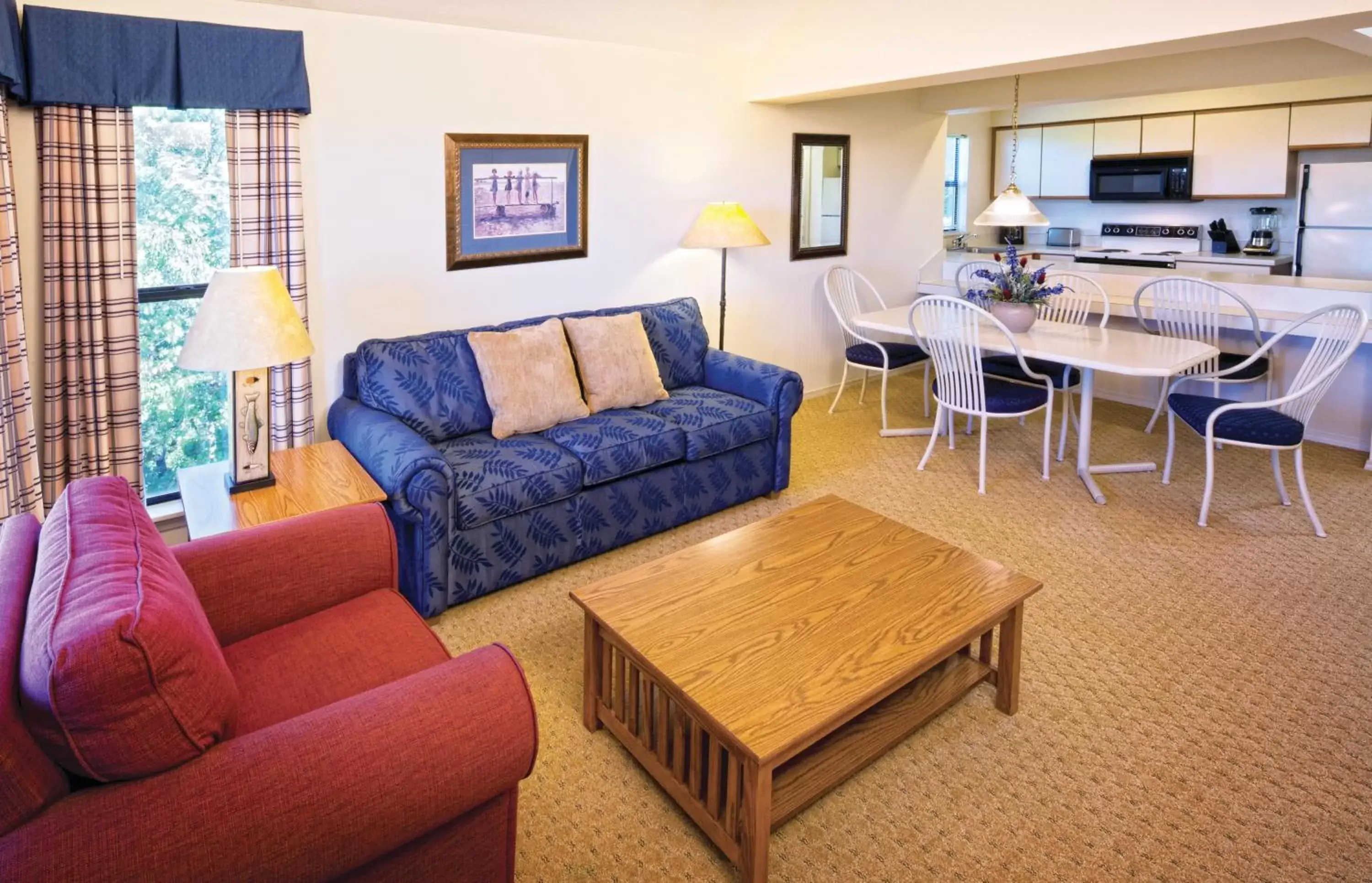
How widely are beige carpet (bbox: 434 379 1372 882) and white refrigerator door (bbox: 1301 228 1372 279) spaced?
2.71 m

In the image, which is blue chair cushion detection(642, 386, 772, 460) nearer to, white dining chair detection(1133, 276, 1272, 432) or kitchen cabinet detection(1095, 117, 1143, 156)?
white dining chair detection(1133, 276, 1272, 432)

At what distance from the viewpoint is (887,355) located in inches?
207

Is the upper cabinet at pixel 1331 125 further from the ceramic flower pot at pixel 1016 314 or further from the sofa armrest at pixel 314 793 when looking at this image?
the sofa armrest at pixel 314 793

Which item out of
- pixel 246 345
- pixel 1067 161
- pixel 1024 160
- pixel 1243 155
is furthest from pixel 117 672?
pixel 1024 160

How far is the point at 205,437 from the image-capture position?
354 cm

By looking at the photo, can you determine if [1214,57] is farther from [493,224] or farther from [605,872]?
[605,872]

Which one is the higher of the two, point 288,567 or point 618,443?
point 618,443

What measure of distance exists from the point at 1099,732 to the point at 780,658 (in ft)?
3.29

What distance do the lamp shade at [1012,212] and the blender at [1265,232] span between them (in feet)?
9.44

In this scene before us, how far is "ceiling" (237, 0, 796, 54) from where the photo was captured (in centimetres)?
354

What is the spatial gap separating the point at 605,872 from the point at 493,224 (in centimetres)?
291

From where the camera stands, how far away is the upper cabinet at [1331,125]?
5.73 meters

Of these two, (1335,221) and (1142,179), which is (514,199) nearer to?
(1142,179)

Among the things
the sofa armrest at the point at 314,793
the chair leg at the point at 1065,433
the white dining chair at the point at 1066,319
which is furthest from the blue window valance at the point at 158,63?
the chair leg at the point at 1065,433
